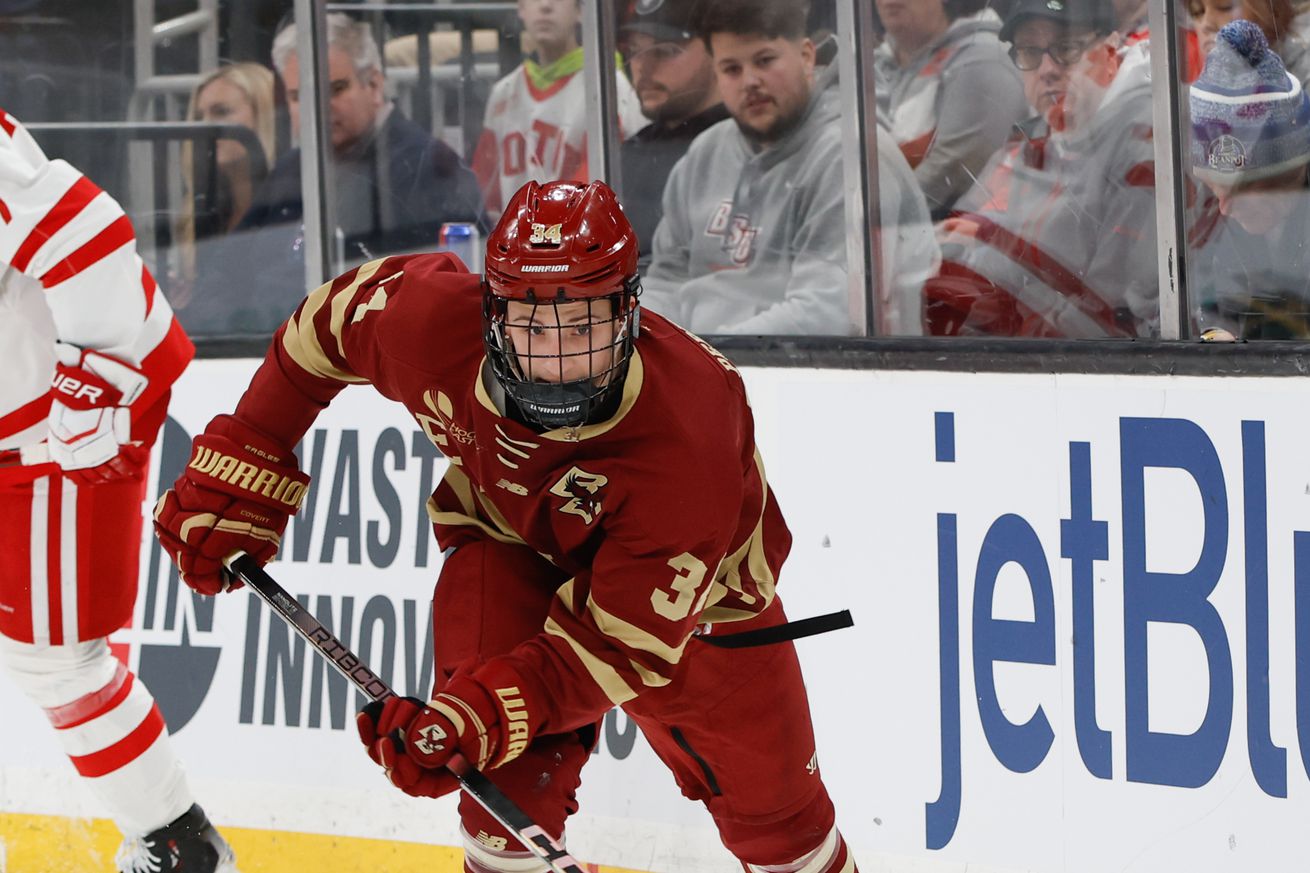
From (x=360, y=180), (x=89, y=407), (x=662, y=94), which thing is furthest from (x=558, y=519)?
(x=360, y=180)

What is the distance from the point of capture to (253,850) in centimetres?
336

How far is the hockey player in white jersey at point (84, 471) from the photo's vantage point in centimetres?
281

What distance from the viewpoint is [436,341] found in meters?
2.21

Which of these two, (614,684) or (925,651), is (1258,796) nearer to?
(925,651)

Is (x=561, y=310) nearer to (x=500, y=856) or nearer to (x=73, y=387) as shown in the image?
(x=500, y=856)

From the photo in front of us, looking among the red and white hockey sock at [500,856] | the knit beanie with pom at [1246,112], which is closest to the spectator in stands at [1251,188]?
the knit beanie with pom at [1246,112]

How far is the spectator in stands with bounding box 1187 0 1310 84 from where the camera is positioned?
2.71 meters

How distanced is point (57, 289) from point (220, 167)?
1.20 metres

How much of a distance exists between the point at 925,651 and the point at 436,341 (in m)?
1.05

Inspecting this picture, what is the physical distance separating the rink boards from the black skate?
28cm

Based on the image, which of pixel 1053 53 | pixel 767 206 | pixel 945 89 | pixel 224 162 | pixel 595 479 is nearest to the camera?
pixel 595 479

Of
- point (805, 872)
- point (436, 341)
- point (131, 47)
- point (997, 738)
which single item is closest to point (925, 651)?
point (997, 738)

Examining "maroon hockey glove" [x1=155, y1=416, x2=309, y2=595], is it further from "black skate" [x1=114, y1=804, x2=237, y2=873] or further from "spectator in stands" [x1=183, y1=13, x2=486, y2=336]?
"spectator in stands" [x1=183, y1=13, x2=486, y2=336]

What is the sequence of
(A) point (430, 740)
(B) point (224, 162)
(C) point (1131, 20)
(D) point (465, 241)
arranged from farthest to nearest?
(B) point (224, 162) < (D) point (465, 241) < (C) point (1131, 20) < (A) point (430, 740)
